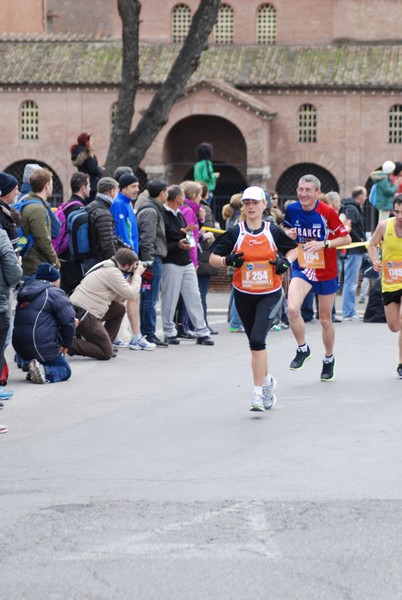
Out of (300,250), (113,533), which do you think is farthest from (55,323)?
(113,533)

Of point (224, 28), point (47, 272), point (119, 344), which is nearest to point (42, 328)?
point (47, 272)

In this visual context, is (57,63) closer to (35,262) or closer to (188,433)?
(35,262)

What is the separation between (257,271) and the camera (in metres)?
Result: 11.4

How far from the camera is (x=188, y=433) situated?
10.5 meters

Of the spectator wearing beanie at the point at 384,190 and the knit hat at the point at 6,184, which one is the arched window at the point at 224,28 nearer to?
the spectator wearing beanie at the point at 384,190

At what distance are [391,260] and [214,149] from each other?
1715 inches

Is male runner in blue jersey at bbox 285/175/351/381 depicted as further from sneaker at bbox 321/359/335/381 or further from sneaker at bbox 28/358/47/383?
sneaker at bbox 28/358/47/383

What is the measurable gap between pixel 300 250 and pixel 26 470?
455 cm

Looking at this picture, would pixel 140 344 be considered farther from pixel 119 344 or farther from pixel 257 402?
pixel 257 402

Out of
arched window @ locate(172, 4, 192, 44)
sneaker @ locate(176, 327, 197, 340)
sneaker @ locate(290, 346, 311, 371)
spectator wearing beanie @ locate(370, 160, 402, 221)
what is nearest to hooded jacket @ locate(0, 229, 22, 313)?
sneaker @ locate(290, 346, 311, 371)

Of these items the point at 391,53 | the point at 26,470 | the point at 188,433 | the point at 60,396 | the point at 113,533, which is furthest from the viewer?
the point at 391,53

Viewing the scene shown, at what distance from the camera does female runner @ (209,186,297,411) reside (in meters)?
11.2

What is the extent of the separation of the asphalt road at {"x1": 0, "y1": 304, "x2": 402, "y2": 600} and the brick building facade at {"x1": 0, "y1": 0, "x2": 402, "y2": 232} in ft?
135

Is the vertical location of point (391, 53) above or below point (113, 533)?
above
